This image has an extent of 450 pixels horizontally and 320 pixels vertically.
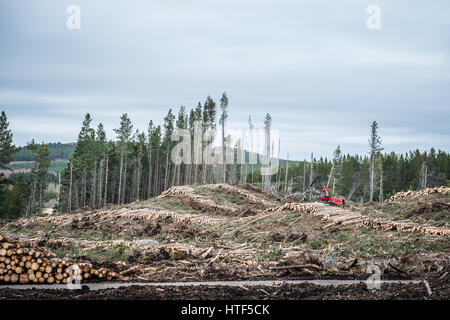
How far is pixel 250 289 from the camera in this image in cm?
959

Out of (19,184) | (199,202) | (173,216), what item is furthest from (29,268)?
(19,184)

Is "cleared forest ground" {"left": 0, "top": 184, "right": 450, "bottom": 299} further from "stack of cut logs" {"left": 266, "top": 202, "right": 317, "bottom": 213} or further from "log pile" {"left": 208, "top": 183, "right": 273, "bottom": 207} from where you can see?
"log pile" {"left": 208, "top": 183, "right": 273, "bottom": 207}

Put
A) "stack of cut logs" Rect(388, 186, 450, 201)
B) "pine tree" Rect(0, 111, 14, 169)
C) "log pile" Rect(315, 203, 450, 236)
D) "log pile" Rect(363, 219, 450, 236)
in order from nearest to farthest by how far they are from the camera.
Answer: "log pile" Rect(363, 219, 450, 236), "log pile" Rect(315, 203, 450, 236), "stack of cut logs" Rect(388, 186, 450, 201), "pine tree" Rect(0, 111, 14, 169)

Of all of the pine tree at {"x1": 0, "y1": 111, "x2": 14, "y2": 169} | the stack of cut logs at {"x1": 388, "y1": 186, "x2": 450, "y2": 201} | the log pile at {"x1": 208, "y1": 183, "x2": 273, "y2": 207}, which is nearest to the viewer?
the stack of cut logs at {"x1": 388, "y1": 186, "x2": 450, "y2": 201}

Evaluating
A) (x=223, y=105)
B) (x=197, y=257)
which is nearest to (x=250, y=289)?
(x=197, y=257)

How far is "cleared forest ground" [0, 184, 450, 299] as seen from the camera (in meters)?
9.30

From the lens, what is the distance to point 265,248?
52.8 feet

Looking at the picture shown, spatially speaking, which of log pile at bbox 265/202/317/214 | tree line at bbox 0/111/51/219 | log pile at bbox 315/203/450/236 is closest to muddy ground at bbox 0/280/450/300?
log pile at bbox 315/203/450/236

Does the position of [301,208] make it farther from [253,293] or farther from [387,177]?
[387,177]

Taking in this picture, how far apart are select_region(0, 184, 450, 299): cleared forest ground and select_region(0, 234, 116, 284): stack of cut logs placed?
0.97 m

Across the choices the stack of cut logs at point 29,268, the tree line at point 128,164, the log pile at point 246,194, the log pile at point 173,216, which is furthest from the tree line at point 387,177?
the stack of cut logs at point 29,268

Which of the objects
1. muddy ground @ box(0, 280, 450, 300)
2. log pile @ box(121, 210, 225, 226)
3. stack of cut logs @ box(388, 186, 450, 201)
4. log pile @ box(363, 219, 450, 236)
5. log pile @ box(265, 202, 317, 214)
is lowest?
log pile @ box(121, 210, 225, 226)
